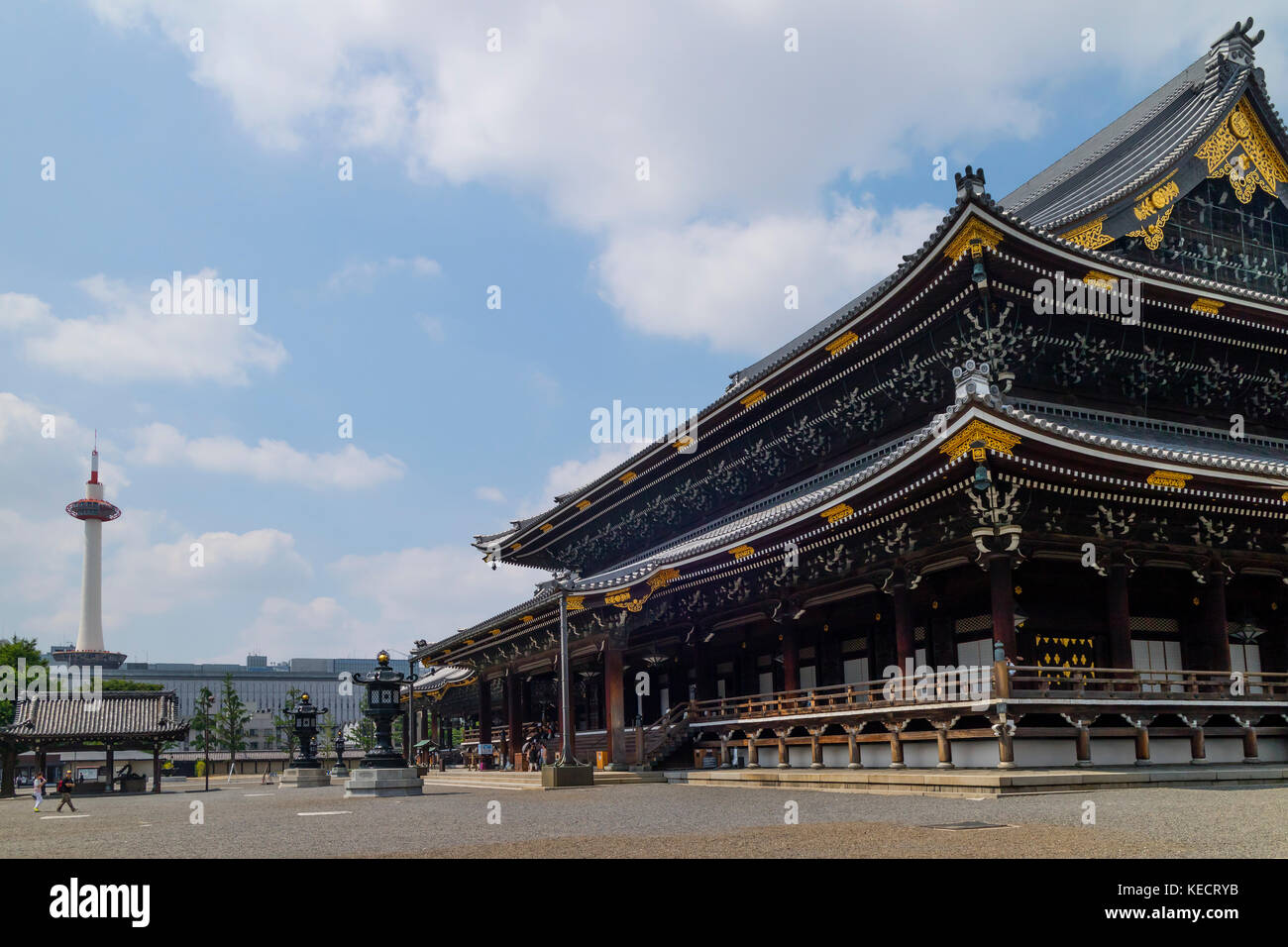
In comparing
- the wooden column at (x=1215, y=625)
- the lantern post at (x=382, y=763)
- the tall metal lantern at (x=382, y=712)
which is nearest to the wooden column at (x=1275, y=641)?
the wooden column at (x=1215, y=625)

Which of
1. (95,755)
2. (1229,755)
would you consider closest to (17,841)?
(1229,755)

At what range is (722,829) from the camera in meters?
15.0

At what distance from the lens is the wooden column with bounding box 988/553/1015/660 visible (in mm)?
22812

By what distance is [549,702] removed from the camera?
50406 mm

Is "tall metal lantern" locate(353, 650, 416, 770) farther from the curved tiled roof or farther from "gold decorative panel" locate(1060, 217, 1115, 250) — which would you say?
"gold decorative panel" locate(1060, 217, 1115, 250)

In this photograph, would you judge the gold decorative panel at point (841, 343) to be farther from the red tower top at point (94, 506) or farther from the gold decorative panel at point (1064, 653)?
the red tower top at point (94, 506)

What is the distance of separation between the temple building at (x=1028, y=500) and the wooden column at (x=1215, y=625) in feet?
0.18

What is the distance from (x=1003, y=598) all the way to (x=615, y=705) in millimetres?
14970

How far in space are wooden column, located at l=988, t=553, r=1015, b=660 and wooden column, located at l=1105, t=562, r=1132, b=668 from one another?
287 centimetres

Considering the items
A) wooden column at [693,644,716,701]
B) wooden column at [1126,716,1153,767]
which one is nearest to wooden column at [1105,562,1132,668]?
wooden column at [1126,716,1153,767]

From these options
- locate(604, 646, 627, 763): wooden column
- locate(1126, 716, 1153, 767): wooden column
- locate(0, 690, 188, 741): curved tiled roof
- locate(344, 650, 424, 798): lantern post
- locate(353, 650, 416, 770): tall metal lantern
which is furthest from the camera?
locate(0, 690, 188, 741): curved tiled roof

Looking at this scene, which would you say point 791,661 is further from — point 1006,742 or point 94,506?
point 94,506
